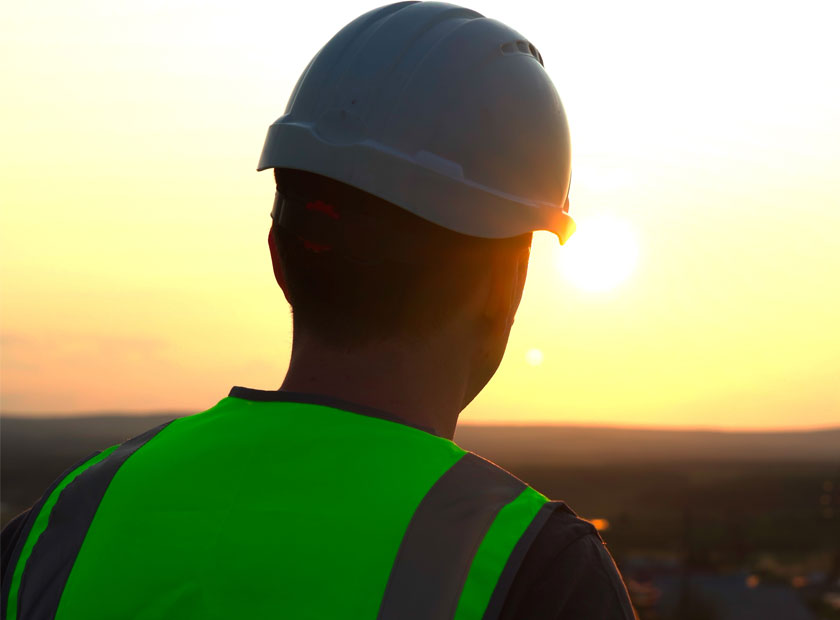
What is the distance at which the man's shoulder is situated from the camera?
1907 millimetres

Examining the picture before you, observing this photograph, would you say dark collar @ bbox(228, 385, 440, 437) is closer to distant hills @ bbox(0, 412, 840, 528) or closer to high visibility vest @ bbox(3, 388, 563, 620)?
high visibility vest @ bbox(3, 388, 563, 620)

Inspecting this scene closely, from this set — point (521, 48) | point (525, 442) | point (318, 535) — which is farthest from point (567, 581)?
point (525, 442)

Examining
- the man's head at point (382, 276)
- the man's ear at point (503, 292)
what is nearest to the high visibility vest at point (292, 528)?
the man's head at point (382, 276)

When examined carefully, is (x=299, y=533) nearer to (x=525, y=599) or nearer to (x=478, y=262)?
(x=525, y=599)

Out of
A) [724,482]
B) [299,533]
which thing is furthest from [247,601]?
[724,482]

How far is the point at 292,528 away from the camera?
6.51 ft

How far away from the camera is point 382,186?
2600 millimetres

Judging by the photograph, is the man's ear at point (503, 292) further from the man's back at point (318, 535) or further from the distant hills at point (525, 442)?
the distant hills at point (525, 442)

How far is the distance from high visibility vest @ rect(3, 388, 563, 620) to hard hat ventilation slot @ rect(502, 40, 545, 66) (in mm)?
1273

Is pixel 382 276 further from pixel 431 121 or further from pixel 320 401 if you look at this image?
pixel 431 121

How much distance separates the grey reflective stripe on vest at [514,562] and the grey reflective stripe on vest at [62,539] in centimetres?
93

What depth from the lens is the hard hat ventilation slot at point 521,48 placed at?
294 centimetres

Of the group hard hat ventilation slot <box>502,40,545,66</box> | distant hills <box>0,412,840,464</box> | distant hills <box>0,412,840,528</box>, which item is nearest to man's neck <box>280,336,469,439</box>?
hard hat ventilation slot <box>502,40,545,66</box>

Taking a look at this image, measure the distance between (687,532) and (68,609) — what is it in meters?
77.6
